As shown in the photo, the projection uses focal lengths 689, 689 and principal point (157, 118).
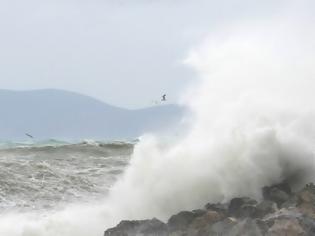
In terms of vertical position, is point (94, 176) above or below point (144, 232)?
above

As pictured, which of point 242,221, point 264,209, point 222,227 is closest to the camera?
point 242,221

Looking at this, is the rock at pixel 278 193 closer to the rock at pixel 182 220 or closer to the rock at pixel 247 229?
the rock at pixel 182 220

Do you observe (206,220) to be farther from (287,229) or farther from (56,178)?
(56,178)

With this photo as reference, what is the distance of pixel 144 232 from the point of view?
8.95 m

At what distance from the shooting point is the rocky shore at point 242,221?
26.3ft

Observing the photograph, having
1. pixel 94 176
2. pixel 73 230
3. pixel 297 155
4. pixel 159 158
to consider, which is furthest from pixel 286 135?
pixel 94 176

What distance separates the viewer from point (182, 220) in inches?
367

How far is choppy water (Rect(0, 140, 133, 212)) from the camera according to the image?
49.7 feet

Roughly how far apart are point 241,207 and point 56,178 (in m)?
9.64

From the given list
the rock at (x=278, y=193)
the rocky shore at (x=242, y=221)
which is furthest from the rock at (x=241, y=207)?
the rock at (x=278, y=193)

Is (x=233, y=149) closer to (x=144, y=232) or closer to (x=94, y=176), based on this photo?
(x=144, y=232)

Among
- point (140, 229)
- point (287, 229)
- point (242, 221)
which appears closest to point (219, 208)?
point (140, 229)

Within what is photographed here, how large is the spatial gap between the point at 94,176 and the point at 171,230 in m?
10.5

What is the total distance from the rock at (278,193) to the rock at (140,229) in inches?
81.8
